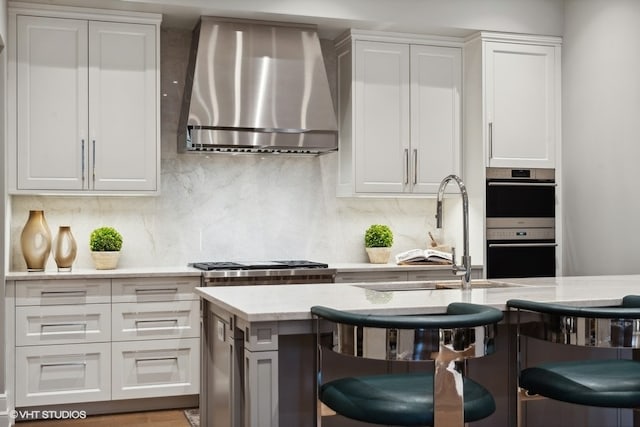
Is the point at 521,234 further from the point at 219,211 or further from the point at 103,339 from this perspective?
the point at 103,339

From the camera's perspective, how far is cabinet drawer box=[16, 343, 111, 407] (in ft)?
14.1

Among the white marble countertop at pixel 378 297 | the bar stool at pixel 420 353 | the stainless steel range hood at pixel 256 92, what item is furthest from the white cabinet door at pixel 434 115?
the bar stool at pixel 420 353

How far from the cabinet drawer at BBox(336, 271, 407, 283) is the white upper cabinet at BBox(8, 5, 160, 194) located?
135 cm

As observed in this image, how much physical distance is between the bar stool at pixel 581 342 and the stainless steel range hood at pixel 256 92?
247 centimetres

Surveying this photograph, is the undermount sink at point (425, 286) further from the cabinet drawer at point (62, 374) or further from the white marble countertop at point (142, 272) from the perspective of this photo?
the cabinet drawer at point (62, 374)

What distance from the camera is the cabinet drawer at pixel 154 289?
445cm

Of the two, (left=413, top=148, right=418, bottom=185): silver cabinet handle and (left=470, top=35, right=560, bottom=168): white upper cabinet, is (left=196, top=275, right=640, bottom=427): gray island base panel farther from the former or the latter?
(left=470, top=35, right=560, bottom=168): white upper cabinet

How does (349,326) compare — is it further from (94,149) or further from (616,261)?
(616,261)

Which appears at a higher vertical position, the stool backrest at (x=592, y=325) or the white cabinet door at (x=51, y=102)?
the white cabinet door at (x=51, y=102)

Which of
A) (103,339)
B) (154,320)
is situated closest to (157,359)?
(154,320)

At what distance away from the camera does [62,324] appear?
4363 millimetres

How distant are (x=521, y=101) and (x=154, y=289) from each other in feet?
9.21

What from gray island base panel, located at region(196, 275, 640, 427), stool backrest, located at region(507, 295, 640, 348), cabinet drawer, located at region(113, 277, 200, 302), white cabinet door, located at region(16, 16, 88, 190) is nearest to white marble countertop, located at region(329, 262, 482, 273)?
cabinet drawer, located at region(113, 277, 200, 302)

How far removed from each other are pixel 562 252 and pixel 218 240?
7.99 feet
